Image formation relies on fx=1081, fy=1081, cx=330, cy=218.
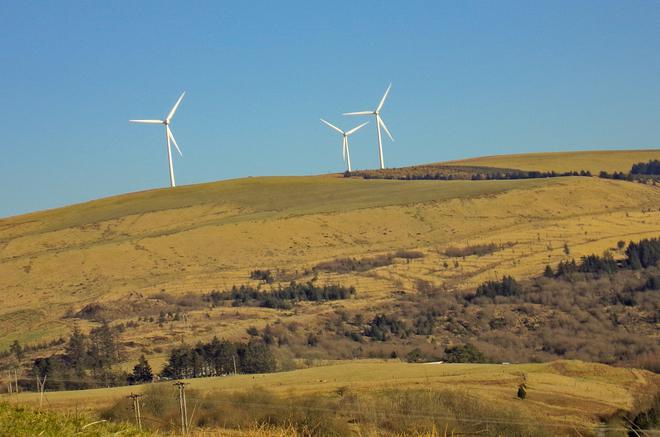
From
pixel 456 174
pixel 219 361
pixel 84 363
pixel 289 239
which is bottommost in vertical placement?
pixel 219 361

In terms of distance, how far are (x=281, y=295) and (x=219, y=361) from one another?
2092 centimetres

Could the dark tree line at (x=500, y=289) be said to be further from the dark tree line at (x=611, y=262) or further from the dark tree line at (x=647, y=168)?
the dark tree line at (x=647, y=168)

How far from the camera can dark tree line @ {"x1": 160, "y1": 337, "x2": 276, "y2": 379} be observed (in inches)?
2010

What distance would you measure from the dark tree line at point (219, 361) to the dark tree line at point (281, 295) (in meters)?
18.1

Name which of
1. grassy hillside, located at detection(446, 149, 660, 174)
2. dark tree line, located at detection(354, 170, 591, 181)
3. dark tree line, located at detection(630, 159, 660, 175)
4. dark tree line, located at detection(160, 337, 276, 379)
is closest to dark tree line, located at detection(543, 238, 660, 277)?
dark tree line, located at detection(160, 337, 276, 379)

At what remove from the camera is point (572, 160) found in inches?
6004

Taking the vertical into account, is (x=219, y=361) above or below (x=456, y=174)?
below

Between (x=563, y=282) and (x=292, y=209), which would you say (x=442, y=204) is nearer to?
(x=292, y=209)

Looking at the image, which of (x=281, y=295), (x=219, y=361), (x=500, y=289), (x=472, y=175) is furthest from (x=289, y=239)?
(x=472, y=175)

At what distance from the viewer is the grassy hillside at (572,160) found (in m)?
144

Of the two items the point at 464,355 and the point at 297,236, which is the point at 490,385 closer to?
the point at 464,355

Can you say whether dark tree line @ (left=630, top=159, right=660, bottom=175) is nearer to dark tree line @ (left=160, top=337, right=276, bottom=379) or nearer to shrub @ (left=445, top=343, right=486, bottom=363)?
shrub @ (left=445, top=343, right=486, bottom=363)

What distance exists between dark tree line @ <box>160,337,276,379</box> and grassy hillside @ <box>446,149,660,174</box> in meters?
94.2

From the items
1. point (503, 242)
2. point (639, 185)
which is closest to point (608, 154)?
point (639, 185)
